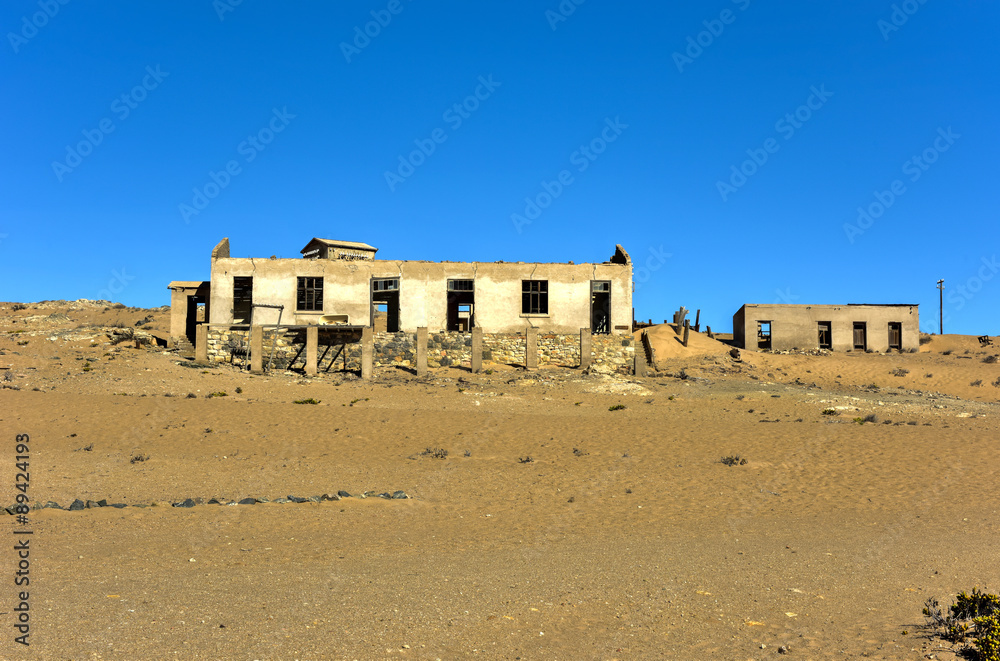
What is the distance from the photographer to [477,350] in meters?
32.1

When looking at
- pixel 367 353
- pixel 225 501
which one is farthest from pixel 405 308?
pixel 225 501

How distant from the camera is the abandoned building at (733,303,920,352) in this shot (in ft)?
138

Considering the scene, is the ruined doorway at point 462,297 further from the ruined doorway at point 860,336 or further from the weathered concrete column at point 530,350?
the ruined doorway at point 860,336

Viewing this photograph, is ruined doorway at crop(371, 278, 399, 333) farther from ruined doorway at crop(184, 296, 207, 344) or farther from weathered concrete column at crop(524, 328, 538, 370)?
ruined doorway at crop(184, 296, 207, 344)

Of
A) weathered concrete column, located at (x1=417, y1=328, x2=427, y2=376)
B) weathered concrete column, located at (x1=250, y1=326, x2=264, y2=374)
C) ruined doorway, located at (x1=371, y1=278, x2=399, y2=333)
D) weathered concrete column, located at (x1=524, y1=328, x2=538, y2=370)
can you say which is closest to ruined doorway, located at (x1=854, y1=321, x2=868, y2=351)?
weathered concrete column, located at (x1=524, y1=328, x2=538, y2=370)

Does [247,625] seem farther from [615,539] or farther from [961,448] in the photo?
[961,448]

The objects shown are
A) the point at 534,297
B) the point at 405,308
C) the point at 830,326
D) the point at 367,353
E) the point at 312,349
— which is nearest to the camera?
the point at 367,353

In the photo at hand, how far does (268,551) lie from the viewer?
953 cm

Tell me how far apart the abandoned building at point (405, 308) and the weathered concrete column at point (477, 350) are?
0.07 metres

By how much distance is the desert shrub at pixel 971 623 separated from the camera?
5941mm

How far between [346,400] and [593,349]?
13.7m

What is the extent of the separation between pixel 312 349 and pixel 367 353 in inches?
108

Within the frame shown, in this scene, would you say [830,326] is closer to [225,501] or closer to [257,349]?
[257,349]

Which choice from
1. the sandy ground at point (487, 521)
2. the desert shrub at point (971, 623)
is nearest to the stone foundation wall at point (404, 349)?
the sandy ground at point (487, 521)
